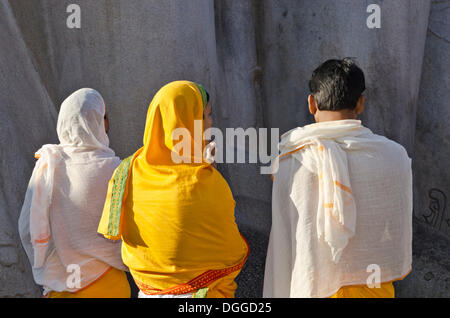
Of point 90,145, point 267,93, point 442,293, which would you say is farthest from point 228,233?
point 267,93

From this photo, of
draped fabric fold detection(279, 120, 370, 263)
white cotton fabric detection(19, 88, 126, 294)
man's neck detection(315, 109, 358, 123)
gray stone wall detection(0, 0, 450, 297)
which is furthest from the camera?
gray stone wall detection(0, 0, 450, 297)

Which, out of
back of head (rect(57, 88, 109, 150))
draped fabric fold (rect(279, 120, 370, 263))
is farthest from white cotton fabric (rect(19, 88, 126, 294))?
draped fabric fold (rect(279, 120, 370, 263))

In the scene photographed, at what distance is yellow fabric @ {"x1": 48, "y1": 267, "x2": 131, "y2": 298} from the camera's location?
6.90 ft

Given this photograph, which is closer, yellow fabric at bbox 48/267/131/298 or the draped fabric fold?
the draped fabric fold

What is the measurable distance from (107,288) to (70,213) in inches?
14.9

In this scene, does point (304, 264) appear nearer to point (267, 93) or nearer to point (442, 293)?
point (442, 293)

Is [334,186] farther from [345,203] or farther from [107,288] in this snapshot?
[107,288]

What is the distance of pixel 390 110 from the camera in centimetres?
354

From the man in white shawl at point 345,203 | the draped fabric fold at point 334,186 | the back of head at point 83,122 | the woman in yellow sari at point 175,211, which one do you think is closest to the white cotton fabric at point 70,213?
the back of head at point 83,122

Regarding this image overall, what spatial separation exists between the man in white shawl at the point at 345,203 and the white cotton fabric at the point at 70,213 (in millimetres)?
826

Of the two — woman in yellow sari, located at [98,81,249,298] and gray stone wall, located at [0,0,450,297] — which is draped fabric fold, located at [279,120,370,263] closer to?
woman in yellow sari, located at [98,81,249,298]

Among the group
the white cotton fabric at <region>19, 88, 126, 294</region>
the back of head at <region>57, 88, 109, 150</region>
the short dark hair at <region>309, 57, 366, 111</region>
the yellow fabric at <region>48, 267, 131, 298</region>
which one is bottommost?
the yellow fabric at <region>48, 267, 131, 298</region>

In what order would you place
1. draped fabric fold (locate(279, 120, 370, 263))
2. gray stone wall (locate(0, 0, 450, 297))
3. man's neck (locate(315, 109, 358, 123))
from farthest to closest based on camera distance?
gray stone wall (locate(0, 0, 450, 297)) → man's neck (locate(315, 109, 358, 123)) → draped fabric fold (locate(279, 120, 370, 263))

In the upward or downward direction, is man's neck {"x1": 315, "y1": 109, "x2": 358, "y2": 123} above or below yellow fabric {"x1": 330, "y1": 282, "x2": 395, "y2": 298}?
above
